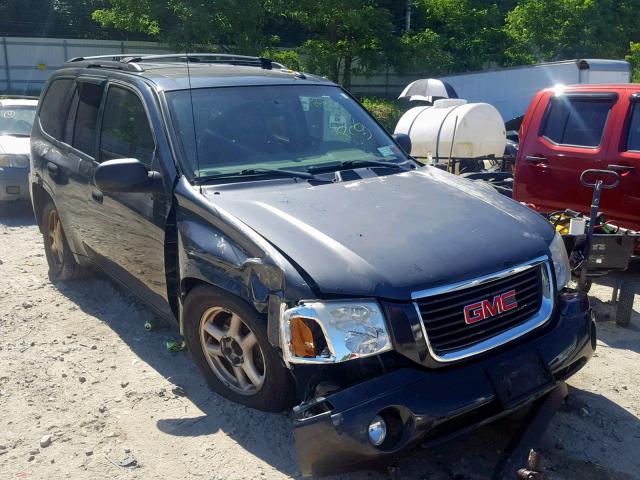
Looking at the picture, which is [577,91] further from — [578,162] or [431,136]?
[431,136]

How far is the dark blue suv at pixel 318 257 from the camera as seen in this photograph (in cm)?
305

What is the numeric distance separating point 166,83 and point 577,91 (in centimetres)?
413

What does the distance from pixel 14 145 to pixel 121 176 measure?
6686 millimetres

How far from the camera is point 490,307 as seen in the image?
3303 millimetres

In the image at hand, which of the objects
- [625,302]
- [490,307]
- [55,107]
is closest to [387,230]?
[490,307]

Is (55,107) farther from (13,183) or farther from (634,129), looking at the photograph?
(634,129)

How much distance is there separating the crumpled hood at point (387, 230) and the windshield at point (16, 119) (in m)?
7.74

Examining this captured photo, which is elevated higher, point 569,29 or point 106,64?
point 569,29

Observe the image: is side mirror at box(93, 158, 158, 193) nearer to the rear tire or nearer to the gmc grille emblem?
the gmc grille emblem

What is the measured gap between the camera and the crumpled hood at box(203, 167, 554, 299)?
10.3 feet

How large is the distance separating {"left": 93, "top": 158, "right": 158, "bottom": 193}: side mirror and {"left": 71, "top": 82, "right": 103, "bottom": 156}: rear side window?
1206 mm

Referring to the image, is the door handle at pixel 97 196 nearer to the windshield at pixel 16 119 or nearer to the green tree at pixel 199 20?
the windshield at pixel 16 119

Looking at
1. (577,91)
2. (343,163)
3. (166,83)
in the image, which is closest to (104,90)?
(166,83)

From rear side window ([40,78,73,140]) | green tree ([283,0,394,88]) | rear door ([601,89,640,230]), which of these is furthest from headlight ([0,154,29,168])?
green tree ([283,0,394,88])
